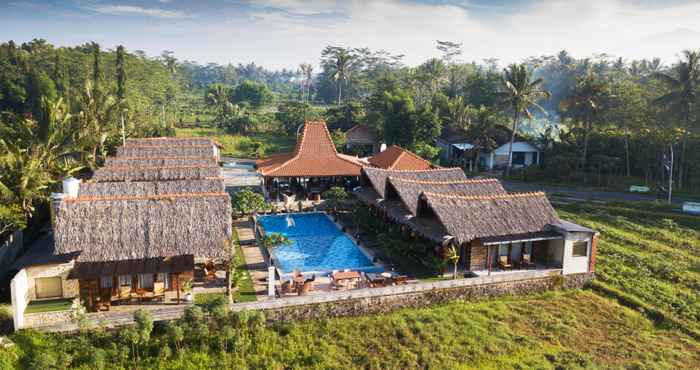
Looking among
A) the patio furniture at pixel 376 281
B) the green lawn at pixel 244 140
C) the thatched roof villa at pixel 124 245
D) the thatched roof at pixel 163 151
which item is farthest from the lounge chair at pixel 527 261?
the green lawn at pixel 244 140

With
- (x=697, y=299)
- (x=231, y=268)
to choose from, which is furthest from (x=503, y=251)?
(x=231, y=268)

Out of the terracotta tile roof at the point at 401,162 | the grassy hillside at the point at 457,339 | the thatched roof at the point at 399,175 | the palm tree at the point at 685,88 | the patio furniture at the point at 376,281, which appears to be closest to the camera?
the grassy hillside at the point at 457,339

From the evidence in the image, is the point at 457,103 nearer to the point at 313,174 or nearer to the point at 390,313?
the point at 313,174

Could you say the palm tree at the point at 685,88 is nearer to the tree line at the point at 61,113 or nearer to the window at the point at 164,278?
the window at the point at 164,278

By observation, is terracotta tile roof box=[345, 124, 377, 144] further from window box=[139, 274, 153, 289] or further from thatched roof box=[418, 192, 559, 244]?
window box=[139, 274, 153, 289]

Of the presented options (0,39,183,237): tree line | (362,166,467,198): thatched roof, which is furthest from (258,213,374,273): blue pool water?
(0,39,183,237): tree line
